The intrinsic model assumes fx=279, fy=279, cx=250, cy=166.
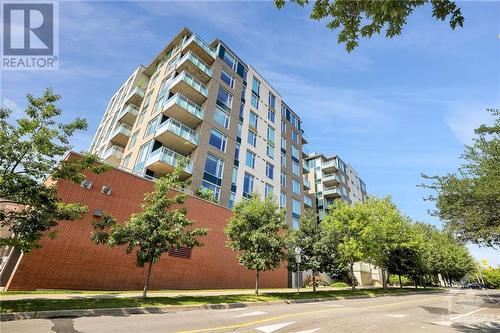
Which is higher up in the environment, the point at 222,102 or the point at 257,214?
the point at 222,102

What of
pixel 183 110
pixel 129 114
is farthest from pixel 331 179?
pixel 129 114

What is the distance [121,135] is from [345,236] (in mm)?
28570

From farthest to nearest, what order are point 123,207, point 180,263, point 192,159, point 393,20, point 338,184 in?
point 338,184 → point 192,159 → point 180,263 → point 123,207 → point 393,20

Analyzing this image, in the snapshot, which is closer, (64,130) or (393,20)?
(393,20)

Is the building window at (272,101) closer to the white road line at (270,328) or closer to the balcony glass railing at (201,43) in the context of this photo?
the balcony glass railing at (201,43)

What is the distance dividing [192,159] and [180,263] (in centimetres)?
1088

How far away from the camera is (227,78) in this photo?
117 feet

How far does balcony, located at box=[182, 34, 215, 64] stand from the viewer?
3269cm

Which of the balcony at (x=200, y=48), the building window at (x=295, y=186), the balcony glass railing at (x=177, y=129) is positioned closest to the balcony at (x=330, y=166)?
the building window at (x=295, y=186)

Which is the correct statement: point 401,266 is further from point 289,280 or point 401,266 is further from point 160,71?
A: point 160,71

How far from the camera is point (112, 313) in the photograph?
9.72m

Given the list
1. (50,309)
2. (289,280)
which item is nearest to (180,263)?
(50,309)

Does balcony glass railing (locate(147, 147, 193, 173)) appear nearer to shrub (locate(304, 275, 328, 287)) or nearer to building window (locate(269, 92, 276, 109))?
building window (locate(269, 92, 276, 109))

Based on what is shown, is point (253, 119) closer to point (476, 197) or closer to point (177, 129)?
point (177, 129)
